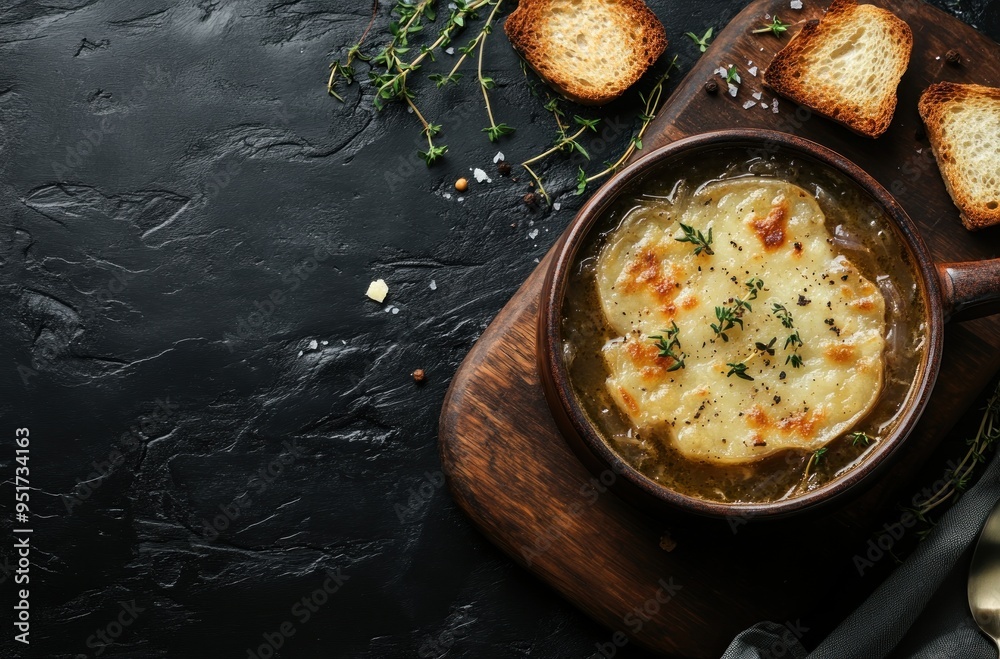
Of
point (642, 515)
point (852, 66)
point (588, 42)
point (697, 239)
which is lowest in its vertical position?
point (642, 515)

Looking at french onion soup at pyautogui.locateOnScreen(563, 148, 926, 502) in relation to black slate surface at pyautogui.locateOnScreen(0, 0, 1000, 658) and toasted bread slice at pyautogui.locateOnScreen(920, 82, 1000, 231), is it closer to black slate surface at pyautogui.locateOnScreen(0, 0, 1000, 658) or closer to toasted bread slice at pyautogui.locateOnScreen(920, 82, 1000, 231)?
toasted bread slice at pyautogui.locateOnScreen(920, 82, 1000, 231)

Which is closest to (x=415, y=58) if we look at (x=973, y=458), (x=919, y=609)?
(x=973, y=458)

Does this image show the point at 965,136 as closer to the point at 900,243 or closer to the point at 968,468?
the point at 900,243

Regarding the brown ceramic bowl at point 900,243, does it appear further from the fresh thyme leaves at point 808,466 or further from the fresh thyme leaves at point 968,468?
the fresh thyme leaves at point 968,468

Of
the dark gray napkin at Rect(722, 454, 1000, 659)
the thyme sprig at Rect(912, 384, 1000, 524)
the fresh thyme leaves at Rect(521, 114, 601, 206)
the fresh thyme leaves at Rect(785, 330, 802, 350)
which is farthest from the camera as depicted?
the fresh thyme leaves at Rect(521, 114, 601, 206)

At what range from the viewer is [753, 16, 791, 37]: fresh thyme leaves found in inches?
95.3

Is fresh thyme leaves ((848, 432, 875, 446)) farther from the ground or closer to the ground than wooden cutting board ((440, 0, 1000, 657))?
farther from the ground

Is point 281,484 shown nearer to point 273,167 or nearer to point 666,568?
point 273,167

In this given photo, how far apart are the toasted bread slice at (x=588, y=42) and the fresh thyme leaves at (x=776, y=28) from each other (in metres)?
0.30

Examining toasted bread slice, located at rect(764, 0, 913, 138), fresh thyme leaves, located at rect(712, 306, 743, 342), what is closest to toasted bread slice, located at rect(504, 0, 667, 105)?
toasted bread slice, located at rect(764, 0, 913, 138)

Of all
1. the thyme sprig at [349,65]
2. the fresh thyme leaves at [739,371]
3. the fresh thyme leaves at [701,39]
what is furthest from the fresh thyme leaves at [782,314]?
the thyme sprig at [349,65]

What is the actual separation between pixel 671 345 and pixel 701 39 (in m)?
1.20

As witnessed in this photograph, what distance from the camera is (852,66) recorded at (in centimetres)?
242

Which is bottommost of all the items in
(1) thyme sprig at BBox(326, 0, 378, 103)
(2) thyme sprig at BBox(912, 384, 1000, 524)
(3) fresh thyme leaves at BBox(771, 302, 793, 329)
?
(2) thyme sprig at BBox(912, 384, 1000, 524)
